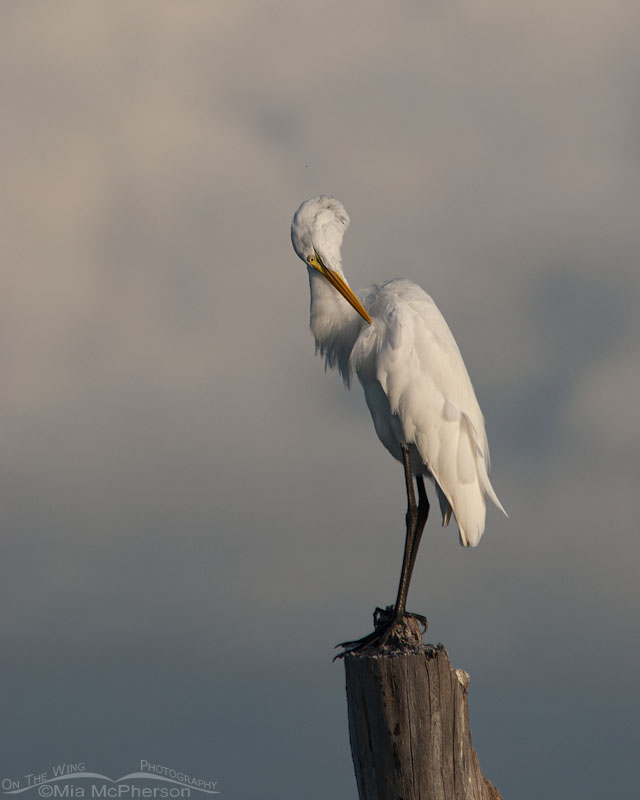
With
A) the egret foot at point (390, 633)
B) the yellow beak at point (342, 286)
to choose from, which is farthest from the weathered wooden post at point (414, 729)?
the yellow beak at point (342, 286)

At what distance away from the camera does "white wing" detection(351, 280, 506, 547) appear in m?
7.94

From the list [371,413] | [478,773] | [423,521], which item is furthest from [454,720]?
[371,413]

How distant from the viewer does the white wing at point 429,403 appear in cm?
794

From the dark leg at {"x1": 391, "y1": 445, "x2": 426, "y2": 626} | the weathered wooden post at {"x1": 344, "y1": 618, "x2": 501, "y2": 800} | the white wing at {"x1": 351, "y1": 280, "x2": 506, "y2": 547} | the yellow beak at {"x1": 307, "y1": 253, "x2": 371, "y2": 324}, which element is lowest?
the weathered wooden post at {"x1": 344, "y1": 618, "x2": 501, "y2": 800}

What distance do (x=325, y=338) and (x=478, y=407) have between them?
1492 mm

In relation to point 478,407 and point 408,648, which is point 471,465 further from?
point 408,648

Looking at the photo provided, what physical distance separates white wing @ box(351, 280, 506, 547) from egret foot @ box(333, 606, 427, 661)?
95 cm

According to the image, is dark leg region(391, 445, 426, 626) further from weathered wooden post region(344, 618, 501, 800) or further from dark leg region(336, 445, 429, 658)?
Result: weathered wooden post region(344, 618, 501, 800)

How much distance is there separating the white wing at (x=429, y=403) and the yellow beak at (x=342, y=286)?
0.17m

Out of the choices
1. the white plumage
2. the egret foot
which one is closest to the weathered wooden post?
the egret foot

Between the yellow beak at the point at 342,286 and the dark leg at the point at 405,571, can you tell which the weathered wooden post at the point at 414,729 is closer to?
the dark leg at the point at 405,571

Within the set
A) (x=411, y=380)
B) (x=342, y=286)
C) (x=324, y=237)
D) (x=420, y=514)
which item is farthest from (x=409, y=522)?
(x=324, y=237)

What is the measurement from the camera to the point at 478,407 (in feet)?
28.2

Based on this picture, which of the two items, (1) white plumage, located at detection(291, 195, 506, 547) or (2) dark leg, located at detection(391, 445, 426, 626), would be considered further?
(1) white plumage, located at detection(291, 195, 506, 547)
